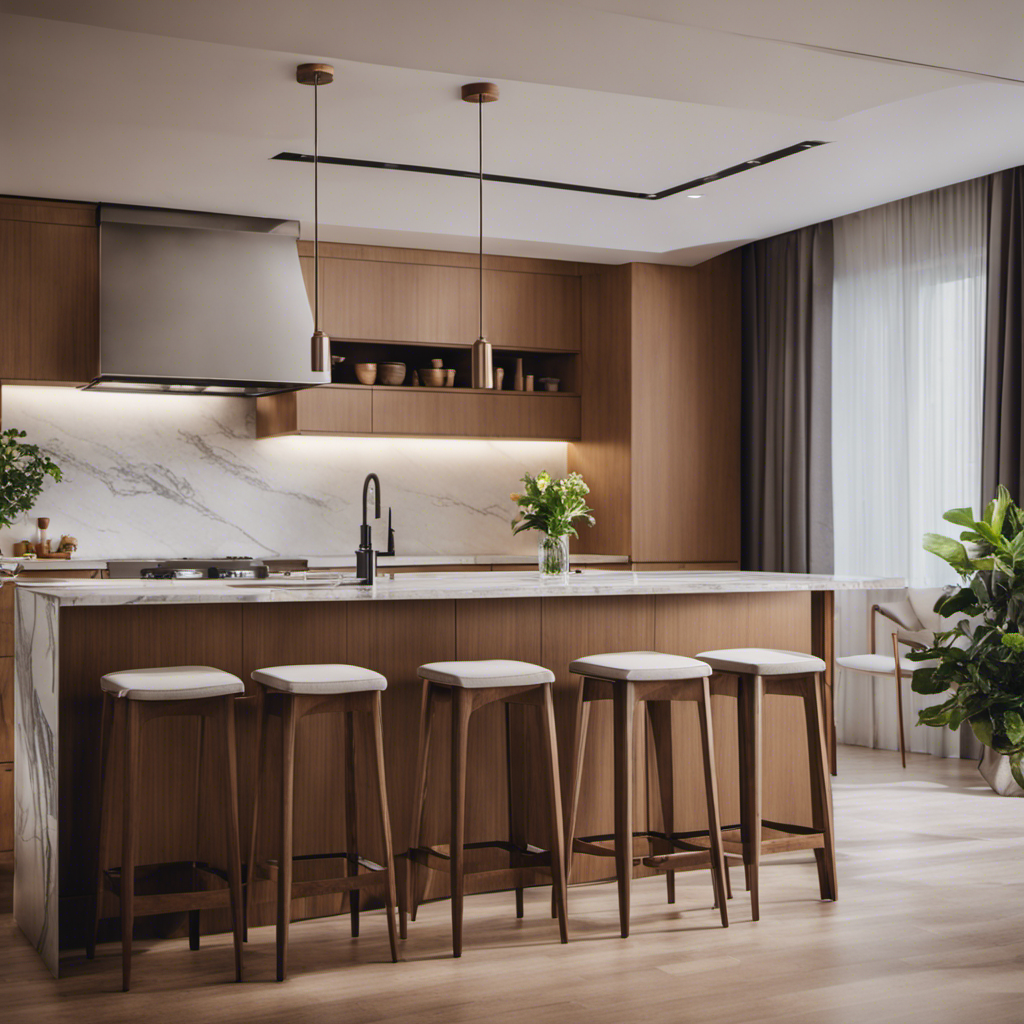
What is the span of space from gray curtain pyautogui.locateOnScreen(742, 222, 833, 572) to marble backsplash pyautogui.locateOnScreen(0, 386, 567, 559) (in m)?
1.21

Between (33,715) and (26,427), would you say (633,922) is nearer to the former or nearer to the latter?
(33,715)

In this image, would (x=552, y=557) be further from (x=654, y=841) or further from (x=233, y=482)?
(x=233, y=482)

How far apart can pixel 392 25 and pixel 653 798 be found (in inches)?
97.2

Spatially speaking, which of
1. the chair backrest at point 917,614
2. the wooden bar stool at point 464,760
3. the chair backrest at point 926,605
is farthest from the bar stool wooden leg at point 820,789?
the chair backrest at point 926,605

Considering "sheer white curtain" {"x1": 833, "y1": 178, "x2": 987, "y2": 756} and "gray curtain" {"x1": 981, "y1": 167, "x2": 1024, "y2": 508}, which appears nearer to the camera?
"gray curtain" {"x1": 981, "y1": 167, "x2": 1024, "y2": 508}

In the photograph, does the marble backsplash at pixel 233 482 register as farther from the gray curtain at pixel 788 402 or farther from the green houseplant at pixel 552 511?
the green houseplant at pixel 552 511

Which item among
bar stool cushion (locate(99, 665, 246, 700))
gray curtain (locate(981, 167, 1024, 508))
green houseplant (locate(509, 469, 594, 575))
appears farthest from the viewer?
gray curtain (locate(981, 167, 1024, 508))

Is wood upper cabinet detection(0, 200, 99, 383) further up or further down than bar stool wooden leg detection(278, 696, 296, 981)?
further up

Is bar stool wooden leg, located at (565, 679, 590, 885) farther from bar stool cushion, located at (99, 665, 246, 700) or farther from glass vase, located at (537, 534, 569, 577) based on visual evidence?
bar stool cushion, located at (99, 665, 246, 700)

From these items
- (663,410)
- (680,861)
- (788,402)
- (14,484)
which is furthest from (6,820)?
(788,402)

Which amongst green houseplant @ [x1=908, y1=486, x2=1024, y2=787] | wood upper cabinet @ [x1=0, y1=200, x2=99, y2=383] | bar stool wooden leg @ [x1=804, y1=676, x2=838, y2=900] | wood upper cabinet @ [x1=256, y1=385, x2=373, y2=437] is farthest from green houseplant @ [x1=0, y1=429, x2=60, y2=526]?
green houseplant @ [x1=908, y1=486, x2=1024, y2=787]

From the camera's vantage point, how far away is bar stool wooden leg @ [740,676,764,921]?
3615mm

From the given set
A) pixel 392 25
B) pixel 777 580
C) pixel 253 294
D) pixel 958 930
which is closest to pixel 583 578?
pixel 777 580

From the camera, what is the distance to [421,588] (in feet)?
11.9
